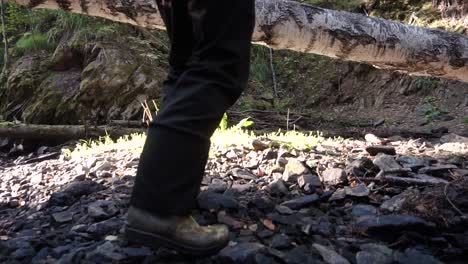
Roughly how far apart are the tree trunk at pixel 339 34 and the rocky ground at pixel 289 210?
1.96 feet

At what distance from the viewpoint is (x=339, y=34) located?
122 inches

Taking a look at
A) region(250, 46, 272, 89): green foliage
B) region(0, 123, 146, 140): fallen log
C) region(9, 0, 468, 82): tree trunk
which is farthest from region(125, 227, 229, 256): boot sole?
region(250, 46, 272, 89): green foliage

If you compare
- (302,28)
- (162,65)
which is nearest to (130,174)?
(302,28)

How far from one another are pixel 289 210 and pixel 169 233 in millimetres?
696

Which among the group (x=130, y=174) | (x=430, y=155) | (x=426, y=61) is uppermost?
(x=426, y=61)

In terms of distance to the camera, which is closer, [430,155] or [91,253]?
[91,253]

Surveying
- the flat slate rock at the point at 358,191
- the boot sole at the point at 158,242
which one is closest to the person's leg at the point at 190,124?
the boot sole at the point at 158,242

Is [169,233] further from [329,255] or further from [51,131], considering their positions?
[51,131]

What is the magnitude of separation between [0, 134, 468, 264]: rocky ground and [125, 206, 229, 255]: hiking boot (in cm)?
11

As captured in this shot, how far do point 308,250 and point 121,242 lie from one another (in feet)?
2.35

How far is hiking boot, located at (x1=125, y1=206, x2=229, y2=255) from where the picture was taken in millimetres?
1621

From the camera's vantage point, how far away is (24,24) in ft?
33.0

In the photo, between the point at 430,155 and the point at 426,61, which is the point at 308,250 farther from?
the point at 426,61

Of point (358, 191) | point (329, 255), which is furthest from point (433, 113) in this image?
point (329, 255)
